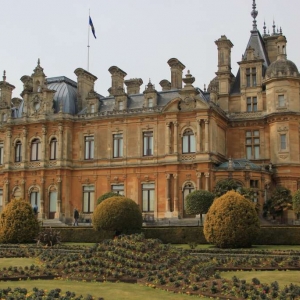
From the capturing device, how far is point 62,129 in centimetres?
4347

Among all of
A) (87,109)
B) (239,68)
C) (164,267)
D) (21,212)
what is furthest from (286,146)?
(164,267)

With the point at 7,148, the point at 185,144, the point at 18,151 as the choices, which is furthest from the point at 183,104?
the point at 7,148

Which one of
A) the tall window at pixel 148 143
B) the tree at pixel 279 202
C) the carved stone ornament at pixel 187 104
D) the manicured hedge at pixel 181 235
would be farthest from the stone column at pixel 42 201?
the tree at pixel 279 202

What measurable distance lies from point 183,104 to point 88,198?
1062 cm

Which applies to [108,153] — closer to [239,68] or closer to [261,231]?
[239,68]

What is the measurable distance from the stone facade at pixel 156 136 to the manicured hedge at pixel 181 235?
859 centimetres

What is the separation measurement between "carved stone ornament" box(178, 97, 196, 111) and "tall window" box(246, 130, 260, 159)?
547 cm

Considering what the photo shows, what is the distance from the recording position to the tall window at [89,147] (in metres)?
43.8

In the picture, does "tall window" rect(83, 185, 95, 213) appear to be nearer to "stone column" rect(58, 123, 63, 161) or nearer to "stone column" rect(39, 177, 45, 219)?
"stone column" rect(58, 123, 63, 161)

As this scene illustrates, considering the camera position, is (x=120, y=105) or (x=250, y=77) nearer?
(x=250, y=77)

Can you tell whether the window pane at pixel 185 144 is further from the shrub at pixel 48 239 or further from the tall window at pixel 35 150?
the shrub at pixel 48 239

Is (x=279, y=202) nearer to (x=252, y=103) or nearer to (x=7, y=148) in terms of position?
(x=252, y=103)

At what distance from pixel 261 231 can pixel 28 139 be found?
22988mm

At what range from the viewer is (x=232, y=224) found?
26500mm
